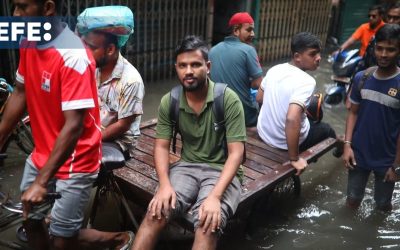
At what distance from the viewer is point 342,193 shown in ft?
14.5

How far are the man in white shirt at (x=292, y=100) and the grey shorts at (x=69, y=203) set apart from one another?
6.03 feet

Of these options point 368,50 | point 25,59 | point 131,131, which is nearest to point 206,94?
point 131,131

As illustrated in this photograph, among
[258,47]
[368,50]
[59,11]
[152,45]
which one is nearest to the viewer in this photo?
[59,11]

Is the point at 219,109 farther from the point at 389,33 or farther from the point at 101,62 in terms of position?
the point at 389,33

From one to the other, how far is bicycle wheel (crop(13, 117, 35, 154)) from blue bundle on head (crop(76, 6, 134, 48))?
5.29 ft

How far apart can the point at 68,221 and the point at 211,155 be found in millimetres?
1083

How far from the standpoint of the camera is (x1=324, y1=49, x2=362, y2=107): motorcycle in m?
6.39

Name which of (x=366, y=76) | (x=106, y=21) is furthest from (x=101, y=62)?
(x=366, y=76)

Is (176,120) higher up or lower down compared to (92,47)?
lower down

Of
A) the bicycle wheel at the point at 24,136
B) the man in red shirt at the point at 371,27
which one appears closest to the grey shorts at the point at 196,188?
the bicycle wheel at the point at 24,136

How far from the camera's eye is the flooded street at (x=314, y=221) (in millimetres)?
3498

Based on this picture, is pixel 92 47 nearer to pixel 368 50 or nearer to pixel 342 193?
pixel 342 193

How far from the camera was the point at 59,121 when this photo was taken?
2.14m

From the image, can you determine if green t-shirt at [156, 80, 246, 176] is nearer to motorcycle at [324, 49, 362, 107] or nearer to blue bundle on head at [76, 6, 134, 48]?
blue bundle on head at [76, 6, 134, 48]
